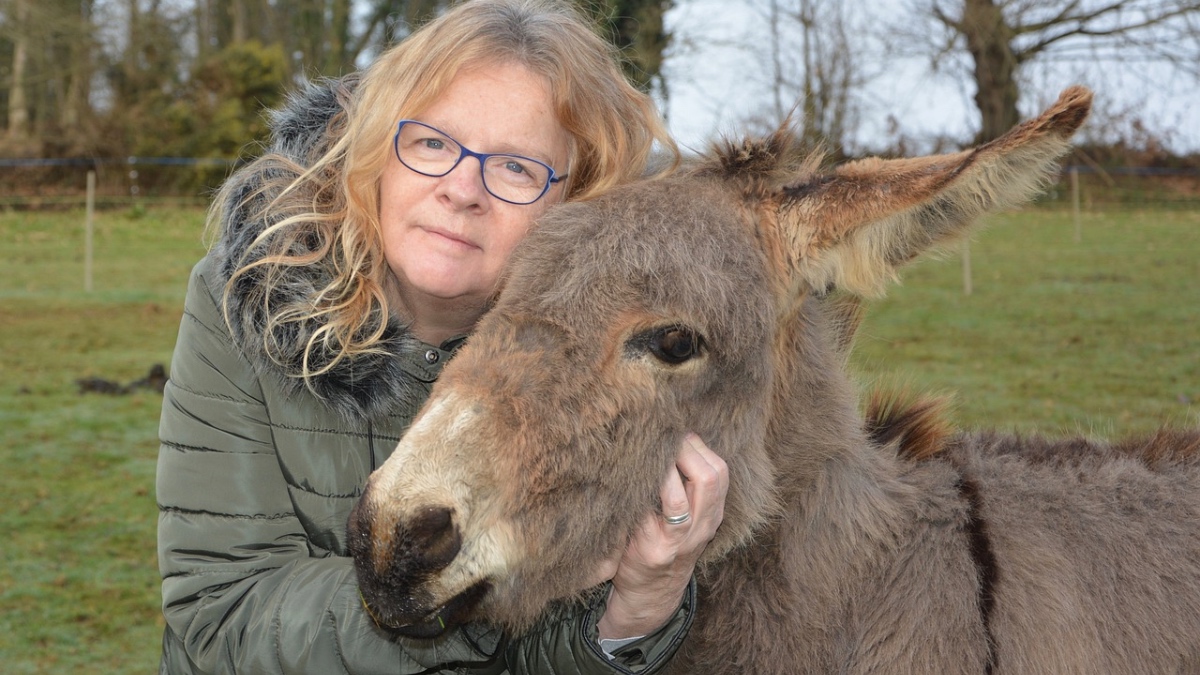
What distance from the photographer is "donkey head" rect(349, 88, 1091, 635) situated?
6.58 ft

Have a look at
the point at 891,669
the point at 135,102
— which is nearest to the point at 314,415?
the point at 891,669

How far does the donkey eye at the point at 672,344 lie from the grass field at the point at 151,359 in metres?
0.68

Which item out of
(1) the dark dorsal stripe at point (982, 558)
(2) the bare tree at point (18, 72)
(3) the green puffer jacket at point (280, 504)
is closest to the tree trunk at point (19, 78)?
(2) the bare tree at point (18, 72)

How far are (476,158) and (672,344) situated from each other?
0.86m

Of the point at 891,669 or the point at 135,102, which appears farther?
the point at 135,102

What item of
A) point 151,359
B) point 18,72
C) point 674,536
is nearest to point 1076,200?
point 151,359

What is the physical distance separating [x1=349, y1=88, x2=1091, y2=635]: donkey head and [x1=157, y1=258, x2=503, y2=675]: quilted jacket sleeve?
418 mm

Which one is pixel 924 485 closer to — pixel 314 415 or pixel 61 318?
pixel 314 415

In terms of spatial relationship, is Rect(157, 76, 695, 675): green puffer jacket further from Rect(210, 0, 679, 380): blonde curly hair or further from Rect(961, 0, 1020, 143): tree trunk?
Rect(961, 0, 1020, 143): tree trunk

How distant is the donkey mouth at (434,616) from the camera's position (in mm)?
2039

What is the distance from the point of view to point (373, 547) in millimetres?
1982

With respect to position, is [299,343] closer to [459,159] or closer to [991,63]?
[459,159]

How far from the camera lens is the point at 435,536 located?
6.37 feet

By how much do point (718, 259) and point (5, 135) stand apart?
29.2m
